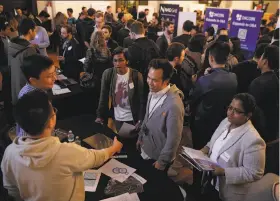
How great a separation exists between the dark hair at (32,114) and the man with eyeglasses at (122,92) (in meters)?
1.38

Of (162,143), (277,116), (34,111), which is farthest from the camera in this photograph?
(277,116)

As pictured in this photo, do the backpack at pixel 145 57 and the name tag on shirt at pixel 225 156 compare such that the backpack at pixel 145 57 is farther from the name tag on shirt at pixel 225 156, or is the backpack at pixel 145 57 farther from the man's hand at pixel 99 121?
the name tag on shirt at pixel 225 156

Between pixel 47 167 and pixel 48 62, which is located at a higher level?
pixel 48 62

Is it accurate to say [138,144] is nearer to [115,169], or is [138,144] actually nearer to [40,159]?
[115,169]

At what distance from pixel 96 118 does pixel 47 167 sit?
1.47 meters

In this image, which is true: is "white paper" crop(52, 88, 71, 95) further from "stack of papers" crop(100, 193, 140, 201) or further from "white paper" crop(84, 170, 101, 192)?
"stack of papers" crop(100, 193, 140, 201)

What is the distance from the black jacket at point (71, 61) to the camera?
3808 millimetres

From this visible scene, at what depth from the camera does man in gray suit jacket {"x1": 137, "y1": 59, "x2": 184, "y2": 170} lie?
6.43 ft

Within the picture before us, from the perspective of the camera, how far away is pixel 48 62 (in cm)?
216

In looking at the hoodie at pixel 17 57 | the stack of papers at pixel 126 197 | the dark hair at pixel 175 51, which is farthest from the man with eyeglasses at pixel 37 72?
the dark hair at pixel 175 51

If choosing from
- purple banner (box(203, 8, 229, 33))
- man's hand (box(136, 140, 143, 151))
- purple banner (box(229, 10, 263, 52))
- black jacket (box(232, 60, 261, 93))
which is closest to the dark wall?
purple banner (box(203, 8, 229, 33))

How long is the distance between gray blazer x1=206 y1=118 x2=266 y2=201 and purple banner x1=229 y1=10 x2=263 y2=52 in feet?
14.7

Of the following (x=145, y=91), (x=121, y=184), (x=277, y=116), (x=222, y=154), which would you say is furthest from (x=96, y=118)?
(x=277, y=116)

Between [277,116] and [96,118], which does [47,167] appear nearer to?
[96,118]
